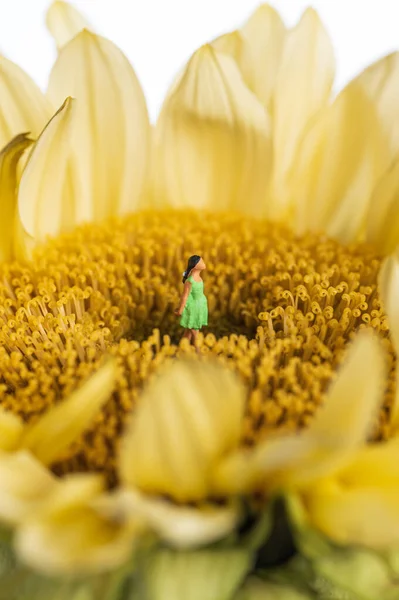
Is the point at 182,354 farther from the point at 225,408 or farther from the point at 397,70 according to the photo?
the point at 397,70

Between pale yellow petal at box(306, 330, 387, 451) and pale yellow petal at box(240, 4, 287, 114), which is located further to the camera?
pale yellow petal at box(240, 4, 287, 114)

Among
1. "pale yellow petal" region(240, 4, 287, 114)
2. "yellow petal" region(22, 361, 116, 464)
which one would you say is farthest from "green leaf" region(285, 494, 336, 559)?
"pale yellow petal" region(240, 4, 287, 114)

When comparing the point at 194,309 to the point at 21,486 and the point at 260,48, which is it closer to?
the point at 21,486

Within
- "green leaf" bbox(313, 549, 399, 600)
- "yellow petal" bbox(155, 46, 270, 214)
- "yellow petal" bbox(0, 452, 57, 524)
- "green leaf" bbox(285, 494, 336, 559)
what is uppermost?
"yellow petal" bbox(155, 46, 270, 214)

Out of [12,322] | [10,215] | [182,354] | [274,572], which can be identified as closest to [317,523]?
[274,572]

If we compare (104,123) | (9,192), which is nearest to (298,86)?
(104,123)

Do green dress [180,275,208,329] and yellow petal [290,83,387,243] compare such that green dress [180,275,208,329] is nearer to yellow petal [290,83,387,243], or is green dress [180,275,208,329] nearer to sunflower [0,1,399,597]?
sunflower [0,1,399,597]

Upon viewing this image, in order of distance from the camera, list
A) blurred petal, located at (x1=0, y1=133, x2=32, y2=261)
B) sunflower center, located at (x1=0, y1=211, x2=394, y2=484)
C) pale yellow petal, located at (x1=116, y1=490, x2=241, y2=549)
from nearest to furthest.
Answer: pale yellow petal, located at (x1=116, y1=490, x2=241, y2=549)
sunflower center, located at (x1=0, y1=211, x2=394, y2=484)
blurred petal, located at (x1=0, y1=133, x2=32, y2=261)
